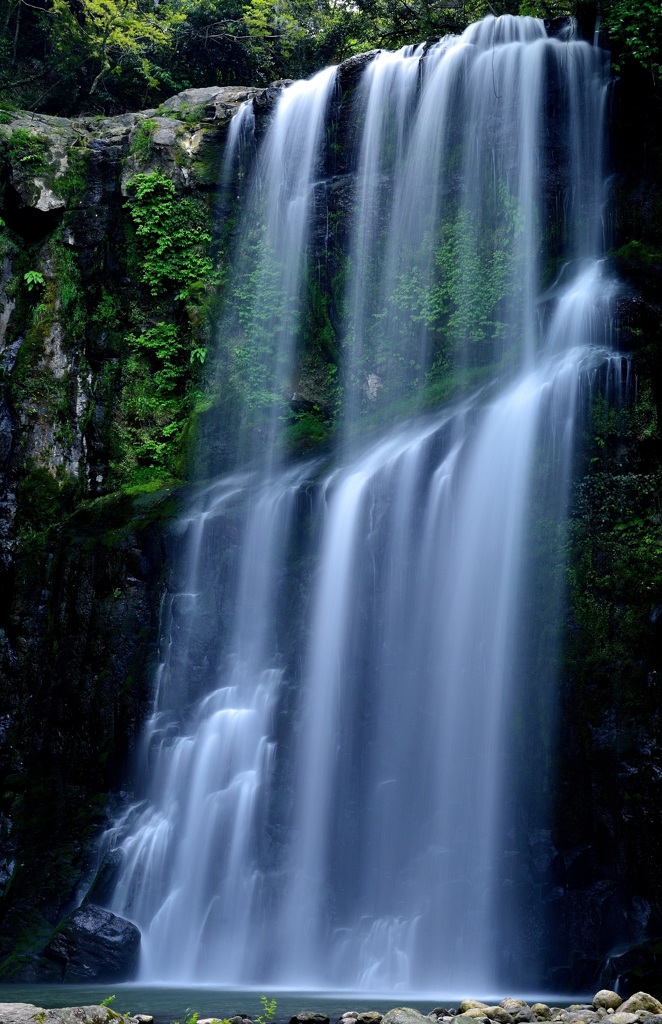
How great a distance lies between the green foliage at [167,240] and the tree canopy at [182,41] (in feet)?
16.8

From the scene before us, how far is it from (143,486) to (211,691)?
13.7 feet

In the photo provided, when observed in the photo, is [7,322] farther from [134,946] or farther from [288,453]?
[134,946]

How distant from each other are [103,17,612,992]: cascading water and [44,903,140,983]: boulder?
0.90 ft

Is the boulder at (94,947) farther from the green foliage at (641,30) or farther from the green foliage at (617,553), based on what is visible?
the green foliage at (641,30)

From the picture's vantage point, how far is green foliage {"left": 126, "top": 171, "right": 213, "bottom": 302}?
16328 millimetres

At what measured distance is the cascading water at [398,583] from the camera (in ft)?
32.0

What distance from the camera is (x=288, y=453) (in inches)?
582

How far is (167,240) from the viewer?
16375mm

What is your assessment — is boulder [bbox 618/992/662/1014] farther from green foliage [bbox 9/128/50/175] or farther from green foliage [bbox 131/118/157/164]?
green foliage [bbox 9/128/50/175]

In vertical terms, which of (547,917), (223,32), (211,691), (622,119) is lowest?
(547,917)

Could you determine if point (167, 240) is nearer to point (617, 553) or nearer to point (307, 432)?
point (307, 432)

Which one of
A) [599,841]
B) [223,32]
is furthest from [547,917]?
[223,32]

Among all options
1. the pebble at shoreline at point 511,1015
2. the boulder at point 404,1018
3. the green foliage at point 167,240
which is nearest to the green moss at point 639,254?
A: the green foliage at point 167,240

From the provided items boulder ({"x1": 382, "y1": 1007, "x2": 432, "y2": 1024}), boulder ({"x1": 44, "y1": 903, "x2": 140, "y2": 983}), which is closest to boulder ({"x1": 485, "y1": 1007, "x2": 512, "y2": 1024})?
boulder ({"x1": 382, "y1": 1007, "x2": 432, "y2": 1024})
